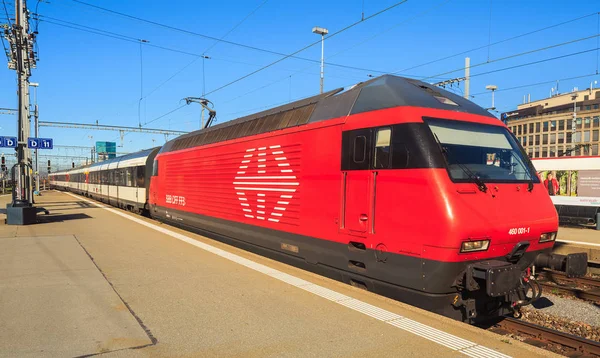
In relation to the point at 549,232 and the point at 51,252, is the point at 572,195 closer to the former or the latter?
the point at 549,232

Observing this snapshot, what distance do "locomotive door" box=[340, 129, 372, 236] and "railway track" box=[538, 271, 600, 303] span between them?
17.1 feet

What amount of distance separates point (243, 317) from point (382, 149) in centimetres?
284

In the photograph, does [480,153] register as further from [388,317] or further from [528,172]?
[388,317]

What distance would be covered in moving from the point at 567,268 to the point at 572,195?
13.5m

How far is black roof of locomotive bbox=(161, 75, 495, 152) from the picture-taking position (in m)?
5.98

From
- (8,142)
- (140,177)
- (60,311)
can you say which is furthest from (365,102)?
(8,142)

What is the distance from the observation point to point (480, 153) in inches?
228

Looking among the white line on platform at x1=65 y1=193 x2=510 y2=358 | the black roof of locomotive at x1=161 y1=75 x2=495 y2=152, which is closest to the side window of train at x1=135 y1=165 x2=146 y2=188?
the black roof of locomotive at x1=161 y1=75 x2=495 y2=152

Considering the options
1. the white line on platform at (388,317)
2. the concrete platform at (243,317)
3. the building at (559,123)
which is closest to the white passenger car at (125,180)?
the concrete platform at (243,317)

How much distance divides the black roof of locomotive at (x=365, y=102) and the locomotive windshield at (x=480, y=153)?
37 cm

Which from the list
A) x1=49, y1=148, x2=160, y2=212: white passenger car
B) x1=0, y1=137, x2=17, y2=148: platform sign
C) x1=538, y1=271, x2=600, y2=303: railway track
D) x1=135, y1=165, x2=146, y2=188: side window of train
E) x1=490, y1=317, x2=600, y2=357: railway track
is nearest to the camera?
x1=490, y1=317, x2=600, y2=357: railway track

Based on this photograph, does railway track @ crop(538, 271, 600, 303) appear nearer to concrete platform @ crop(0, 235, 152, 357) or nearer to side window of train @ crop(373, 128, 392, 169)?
side window of train @ crop(373, 128, 392, 169)

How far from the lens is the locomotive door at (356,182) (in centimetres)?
589

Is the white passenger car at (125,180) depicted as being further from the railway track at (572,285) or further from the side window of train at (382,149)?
the railway track at (572,285)
